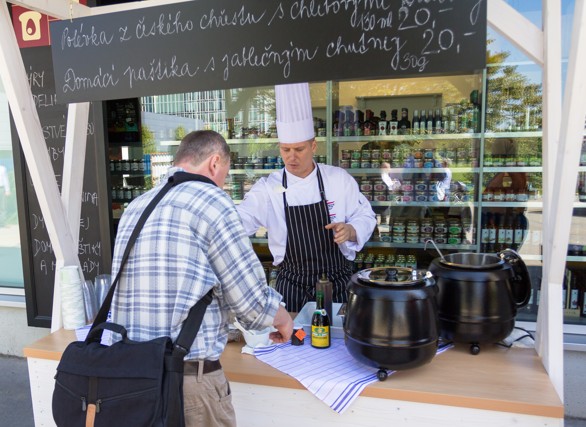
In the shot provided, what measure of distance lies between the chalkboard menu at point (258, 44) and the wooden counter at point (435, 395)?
1157 millimetres

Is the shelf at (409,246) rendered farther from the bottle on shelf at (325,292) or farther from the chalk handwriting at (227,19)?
the chalk handwriting at (227,19)

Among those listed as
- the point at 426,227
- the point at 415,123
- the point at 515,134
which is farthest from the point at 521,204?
the point at 415,123

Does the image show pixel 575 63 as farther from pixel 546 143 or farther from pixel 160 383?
pixel 160 383

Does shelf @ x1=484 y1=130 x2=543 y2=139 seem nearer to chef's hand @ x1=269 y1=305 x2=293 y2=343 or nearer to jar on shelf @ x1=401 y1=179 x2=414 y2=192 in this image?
jar on shelf @ x1=401 y1=179 x2=414 y2=192

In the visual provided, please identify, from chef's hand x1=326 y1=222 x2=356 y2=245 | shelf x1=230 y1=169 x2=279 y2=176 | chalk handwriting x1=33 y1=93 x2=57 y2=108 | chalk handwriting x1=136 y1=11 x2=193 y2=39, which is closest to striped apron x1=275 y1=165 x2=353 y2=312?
chef's hand x1=326 y1=222 x2=356 y2=245

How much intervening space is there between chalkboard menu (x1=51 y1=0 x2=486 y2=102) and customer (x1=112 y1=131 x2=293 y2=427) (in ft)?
2.42

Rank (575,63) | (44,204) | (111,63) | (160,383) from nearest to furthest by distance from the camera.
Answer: (160,383)
(575,63)
(111,63)
(44,204)

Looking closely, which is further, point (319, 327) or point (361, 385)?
point (319, 327)

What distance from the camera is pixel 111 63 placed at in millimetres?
2281

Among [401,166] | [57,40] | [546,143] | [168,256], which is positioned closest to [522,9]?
[401,166]

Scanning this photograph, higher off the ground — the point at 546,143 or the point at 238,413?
the point at 546,143

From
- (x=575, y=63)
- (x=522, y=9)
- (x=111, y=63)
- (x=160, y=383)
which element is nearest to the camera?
(x=160, y=383)

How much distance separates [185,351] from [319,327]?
2.46 ft

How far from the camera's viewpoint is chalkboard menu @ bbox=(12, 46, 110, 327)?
4.20 m
